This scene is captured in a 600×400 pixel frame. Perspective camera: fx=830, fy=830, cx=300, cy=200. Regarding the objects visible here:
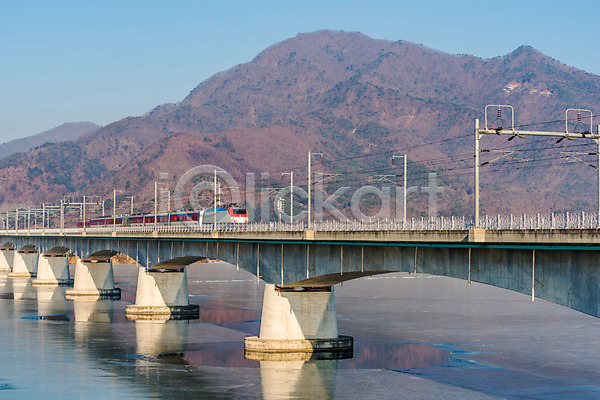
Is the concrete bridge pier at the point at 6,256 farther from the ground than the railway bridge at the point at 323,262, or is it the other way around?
the railway bridge at the point at 323,262

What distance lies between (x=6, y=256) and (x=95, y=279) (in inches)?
2848

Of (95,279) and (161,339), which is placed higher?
(95,279)

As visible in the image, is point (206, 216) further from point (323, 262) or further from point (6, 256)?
point (6, 256)

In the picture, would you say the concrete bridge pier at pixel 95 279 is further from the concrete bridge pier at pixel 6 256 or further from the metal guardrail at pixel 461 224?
the concrete bridge pier at pixel 6 256

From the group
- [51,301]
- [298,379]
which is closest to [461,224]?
[298,379]

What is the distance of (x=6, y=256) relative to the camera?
174 m

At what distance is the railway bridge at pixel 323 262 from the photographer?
3416cm

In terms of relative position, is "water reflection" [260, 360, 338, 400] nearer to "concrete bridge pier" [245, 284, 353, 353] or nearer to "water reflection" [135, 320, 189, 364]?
"concrete bridge pier" [245, 284, 353, 353]

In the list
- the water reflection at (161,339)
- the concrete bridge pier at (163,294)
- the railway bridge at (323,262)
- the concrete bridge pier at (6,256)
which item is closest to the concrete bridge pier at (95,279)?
the railway bridge at (323,262)

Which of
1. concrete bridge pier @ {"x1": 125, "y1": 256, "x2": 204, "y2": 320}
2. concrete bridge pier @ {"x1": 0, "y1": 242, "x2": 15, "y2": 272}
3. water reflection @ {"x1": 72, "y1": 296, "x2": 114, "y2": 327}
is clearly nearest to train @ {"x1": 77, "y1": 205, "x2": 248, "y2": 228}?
concrete bridge pier @ {"x1": 125, "y1": 256, "x2": 204, "y2": 320}

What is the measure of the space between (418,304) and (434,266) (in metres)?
57.6

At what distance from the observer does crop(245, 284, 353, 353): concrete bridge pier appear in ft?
184

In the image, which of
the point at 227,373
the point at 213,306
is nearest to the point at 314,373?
the point at 227,373

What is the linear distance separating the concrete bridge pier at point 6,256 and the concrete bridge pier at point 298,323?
12636 centimetres
